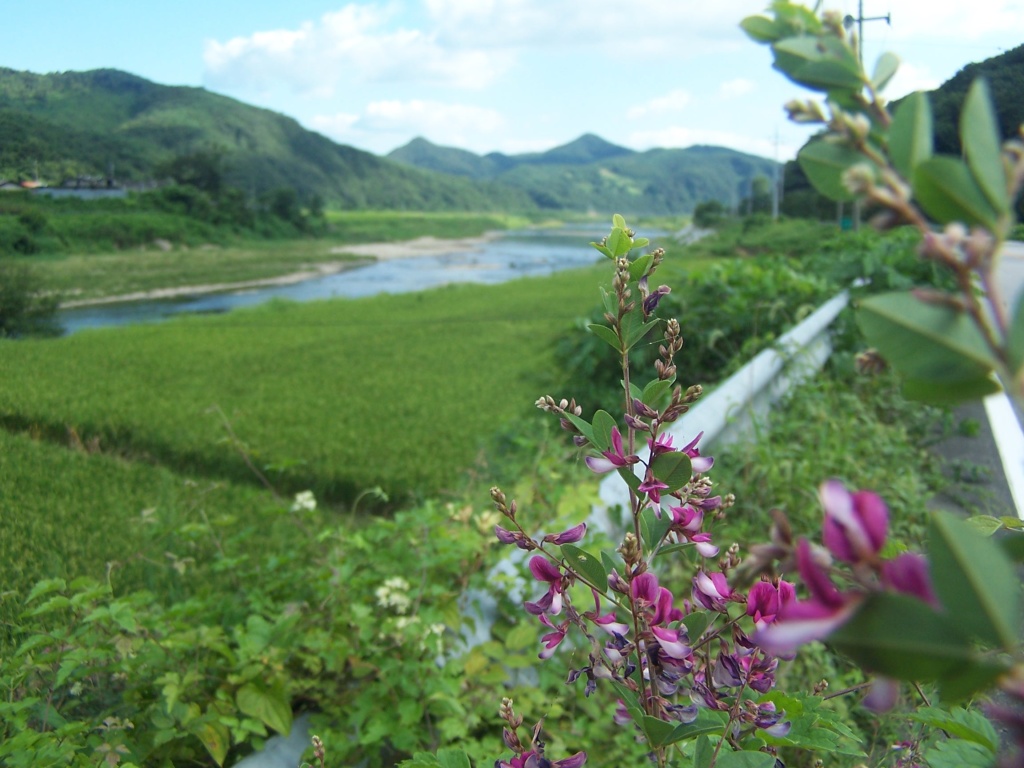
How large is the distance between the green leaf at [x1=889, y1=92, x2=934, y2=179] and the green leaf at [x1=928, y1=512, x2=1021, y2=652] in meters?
0.17

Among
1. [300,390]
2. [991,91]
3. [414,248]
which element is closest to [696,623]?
[991,91]

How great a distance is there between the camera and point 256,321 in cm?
462

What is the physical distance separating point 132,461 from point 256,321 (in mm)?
2165

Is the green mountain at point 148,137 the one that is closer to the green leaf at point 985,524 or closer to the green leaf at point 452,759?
the green leaf at point 452,759

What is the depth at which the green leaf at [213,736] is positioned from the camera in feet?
4.77

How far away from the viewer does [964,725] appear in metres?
0.67

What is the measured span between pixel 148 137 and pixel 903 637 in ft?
9.81

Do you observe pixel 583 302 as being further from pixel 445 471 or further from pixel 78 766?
pixel 78 766

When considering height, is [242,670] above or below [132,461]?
below

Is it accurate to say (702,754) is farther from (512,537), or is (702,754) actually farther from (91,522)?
(91,522)

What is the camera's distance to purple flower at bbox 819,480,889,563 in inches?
12.6

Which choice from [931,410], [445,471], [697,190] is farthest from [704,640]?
[697,190]

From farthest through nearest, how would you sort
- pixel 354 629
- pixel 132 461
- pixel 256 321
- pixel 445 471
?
1. pixel 256 321
2. pixel 445 471
3. pixel 132 461
4. pixel 354 629

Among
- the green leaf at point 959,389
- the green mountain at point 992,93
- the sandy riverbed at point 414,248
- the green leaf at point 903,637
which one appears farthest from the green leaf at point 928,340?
the sandy riverbed at point 414,248
